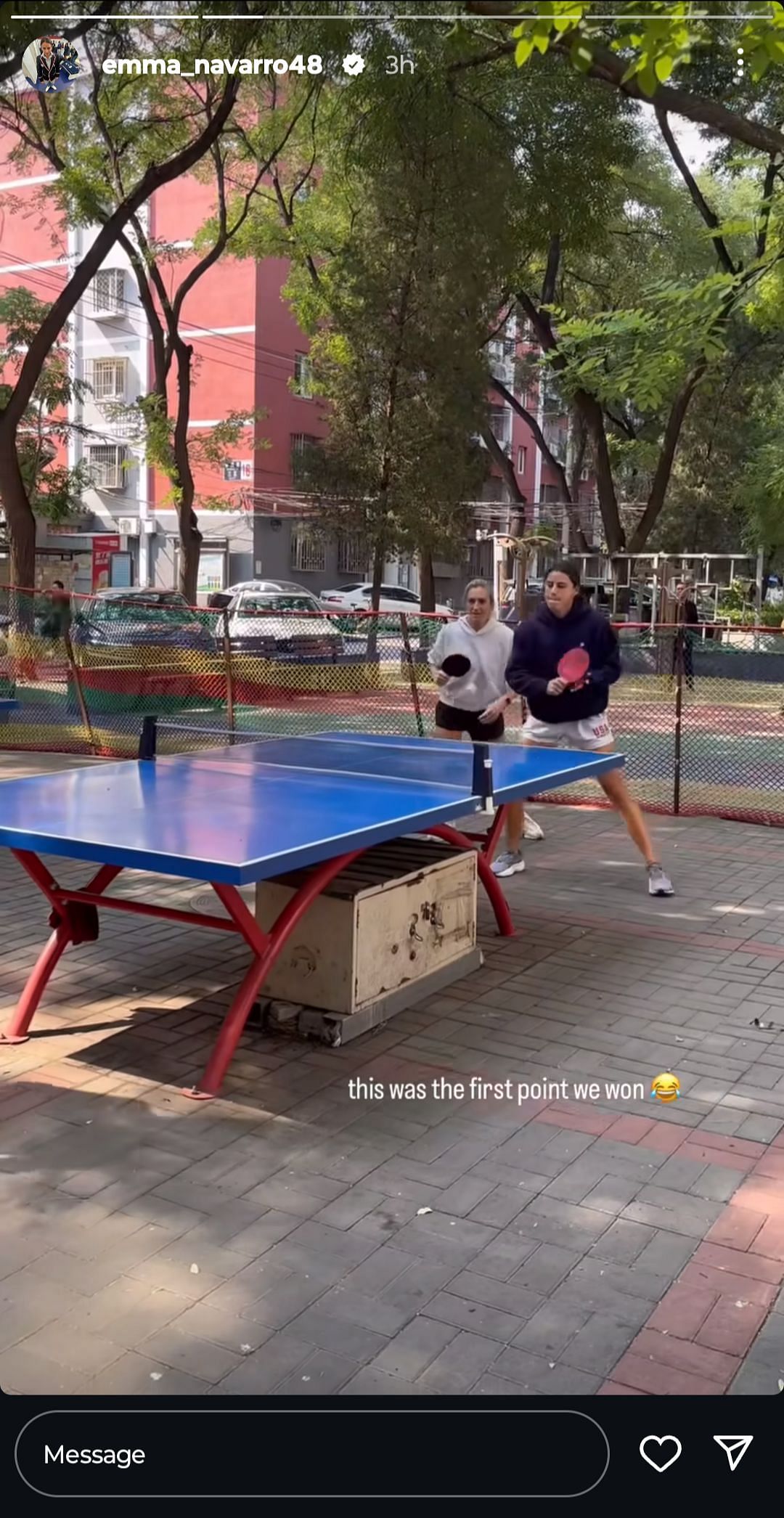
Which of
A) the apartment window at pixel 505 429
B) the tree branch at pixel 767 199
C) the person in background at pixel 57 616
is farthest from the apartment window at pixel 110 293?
the person in background at pixel 57 616

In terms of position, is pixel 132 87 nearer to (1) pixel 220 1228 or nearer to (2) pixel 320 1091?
(2) pixel 320 1091

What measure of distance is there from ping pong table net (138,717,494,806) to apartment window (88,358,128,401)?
101 ft

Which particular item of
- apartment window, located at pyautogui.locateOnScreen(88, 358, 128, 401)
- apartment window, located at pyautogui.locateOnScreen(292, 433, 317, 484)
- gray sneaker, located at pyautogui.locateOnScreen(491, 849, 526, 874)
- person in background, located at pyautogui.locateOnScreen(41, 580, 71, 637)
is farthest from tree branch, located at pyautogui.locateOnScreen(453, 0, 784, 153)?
apartment window, located at pyautogui.locateOnScreen(88, 358, 128, 401)

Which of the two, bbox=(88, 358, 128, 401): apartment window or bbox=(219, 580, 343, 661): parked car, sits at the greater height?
bbox=(88, 358, 128, 401): apartment window

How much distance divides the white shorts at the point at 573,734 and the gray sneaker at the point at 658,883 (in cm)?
70

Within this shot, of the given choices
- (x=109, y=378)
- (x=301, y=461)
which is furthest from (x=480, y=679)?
(x=109, y=378)

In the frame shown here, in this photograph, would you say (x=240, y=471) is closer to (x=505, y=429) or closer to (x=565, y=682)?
(x=505, y=429)

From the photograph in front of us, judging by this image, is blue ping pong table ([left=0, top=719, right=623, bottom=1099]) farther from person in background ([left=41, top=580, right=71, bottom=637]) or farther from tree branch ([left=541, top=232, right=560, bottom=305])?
tree branch ([left=541, top=232, right=560, bottom=305])

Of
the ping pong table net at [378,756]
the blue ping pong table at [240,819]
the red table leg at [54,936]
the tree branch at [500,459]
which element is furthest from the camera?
the tree branch at [500,459]

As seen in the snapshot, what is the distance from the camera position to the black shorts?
23.4 ft

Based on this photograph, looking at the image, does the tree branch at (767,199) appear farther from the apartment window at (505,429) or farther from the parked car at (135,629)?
the apartment window at (505,429)

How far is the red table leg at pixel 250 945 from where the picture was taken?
12.7ft

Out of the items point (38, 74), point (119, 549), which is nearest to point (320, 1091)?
point (38, 74)

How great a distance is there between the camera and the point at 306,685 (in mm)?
12734
